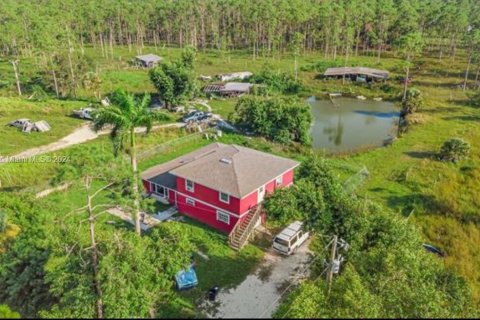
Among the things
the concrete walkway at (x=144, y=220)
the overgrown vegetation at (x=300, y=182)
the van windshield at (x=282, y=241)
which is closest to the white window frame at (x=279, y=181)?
the overgrown vegetation at (x=300, y=182)

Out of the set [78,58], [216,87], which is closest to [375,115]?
[216,87]

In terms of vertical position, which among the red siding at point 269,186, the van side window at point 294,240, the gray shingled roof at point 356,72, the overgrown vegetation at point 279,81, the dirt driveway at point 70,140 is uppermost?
the gray shingled roof at point 356,72

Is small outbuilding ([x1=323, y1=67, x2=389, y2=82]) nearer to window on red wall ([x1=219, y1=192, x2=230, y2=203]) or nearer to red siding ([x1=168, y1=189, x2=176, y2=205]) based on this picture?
red siding ([x1=168, y1=189, x2=176, y2=205])

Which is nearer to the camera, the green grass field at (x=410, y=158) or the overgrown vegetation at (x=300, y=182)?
the overgrown vegetation at (x=300, y=182)

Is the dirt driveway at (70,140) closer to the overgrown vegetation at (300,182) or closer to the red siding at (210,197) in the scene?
the overgrown vegetation at (300,182)

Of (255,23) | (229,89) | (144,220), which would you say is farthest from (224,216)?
(255,23)

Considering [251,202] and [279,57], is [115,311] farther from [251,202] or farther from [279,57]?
[279,57]

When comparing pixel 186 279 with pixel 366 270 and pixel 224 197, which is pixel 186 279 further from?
pixel 366 270
